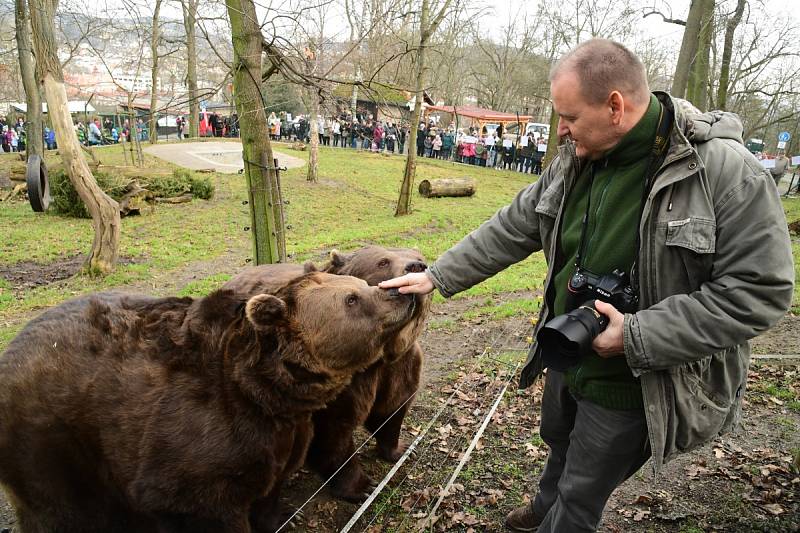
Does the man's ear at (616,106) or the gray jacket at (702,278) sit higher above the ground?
the man's ear at (616,106)

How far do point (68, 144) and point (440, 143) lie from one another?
26970mm

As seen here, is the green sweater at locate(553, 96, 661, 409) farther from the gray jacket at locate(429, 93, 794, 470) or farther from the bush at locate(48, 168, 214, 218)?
the bush at locate(48, 168, 214, 218)

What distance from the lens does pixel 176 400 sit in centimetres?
341

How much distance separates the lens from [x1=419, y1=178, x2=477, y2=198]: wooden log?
20938 millimetres

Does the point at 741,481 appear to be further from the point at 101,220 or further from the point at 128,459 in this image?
the point at 101,220

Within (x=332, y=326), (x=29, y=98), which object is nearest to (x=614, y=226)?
(x=332, y=326)

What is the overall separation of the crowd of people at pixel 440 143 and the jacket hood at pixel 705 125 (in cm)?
2873

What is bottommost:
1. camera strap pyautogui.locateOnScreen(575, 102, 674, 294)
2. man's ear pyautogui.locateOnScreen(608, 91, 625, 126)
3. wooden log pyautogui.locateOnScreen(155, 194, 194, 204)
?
wooden log pyautogui.locateOnScreen(155, 194, 194, 204)

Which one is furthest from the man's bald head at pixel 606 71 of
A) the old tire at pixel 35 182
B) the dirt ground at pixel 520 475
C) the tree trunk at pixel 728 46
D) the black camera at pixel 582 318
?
the tree trunk at pixel 728 46

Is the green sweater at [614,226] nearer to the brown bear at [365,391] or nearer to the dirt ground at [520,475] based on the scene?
the brown bear at [365,391]

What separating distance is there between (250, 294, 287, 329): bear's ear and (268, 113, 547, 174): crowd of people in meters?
27.8

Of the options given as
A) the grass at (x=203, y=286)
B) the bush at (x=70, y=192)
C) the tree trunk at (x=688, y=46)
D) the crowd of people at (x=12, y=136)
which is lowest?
the grass at (x=203, y=286)

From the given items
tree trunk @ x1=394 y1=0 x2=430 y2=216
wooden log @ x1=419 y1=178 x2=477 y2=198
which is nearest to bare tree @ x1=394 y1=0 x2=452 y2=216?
tree trunk @ x1=394 y1=0 x2=430 y2=216

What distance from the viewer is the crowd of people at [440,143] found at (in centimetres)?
3262
